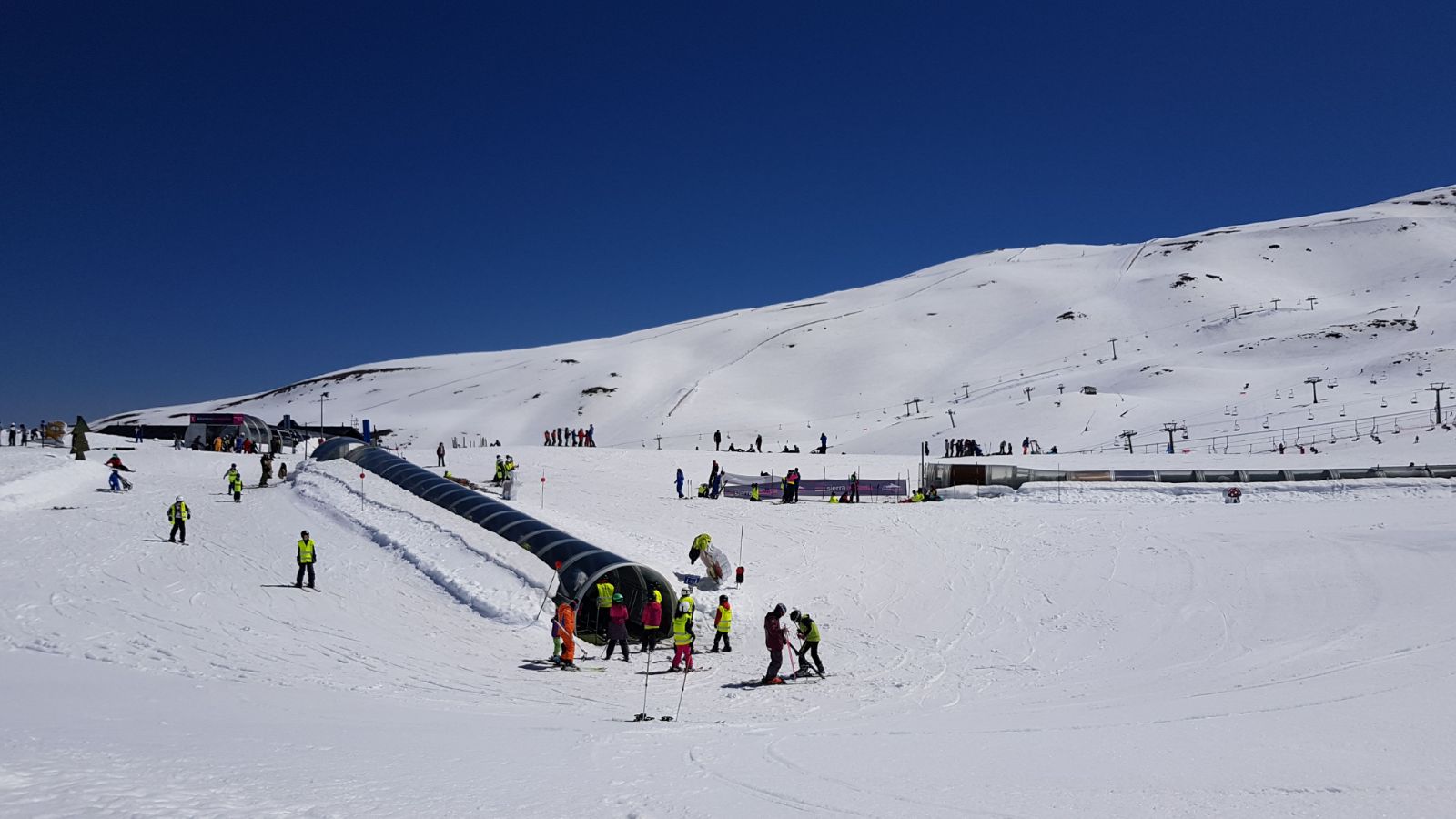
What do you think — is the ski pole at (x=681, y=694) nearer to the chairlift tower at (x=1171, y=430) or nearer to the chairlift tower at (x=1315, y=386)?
the chairlift tower at (x=1171, y=430)

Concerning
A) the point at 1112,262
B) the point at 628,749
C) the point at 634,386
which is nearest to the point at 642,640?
the point at 628,749

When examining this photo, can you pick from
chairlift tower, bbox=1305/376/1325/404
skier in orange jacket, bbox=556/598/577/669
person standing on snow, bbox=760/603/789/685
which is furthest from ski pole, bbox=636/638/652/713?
chairlift tower, bbox=1305/376/1325/404

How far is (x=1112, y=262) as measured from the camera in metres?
119

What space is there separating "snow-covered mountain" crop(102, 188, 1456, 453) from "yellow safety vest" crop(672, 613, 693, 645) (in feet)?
110

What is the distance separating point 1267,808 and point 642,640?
10115 mm

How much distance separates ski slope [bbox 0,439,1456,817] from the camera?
253 inches

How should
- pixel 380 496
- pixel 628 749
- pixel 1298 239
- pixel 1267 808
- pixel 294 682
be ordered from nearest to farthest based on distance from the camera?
pixel 1267 808
pixel 628 749
pixel 294 682
pixel 380 496
pixel 1298 239

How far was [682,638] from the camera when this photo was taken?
13.2m

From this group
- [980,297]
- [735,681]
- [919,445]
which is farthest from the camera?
[980,297]

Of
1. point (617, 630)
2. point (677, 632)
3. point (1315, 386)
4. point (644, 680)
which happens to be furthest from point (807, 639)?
point (1315, 386)

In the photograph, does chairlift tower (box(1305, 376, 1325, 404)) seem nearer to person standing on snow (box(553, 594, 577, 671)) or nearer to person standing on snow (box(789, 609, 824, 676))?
person standing on snow (box(789, 609, 824, 676))

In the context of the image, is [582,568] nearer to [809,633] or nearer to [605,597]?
[605,597]

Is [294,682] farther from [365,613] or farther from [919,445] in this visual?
[919,445]

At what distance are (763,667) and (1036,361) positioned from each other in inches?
2828
